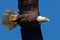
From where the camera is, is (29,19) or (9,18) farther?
(9,18)

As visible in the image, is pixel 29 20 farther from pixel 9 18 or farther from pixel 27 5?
pixel 9 18

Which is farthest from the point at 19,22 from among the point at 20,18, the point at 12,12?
the point at 12,12

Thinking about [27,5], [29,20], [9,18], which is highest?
[27,5]

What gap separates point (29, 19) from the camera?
9492 mm

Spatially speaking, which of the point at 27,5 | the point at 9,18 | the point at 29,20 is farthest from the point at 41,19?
the point at 9,18

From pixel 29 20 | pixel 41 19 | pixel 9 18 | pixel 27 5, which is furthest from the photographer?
pixel 9 18

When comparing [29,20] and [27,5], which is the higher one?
[27,5]

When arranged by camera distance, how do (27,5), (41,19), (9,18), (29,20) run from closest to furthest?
(41,19) < (29,20) < (27,5) < (9,18)

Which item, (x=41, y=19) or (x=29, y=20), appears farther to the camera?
(x=29, y=20)

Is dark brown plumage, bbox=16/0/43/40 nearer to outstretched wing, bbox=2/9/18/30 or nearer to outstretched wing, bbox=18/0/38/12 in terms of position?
outstretched wing, bbox=18/0/38/12

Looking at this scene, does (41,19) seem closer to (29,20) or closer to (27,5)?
(29,20)

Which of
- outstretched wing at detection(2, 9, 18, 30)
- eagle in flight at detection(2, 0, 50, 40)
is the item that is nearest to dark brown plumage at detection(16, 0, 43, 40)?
eagle in flight at detection(2, 0, 50, 40)

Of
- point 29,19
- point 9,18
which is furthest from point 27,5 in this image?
point 9,18

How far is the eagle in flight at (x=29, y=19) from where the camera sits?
945cm
